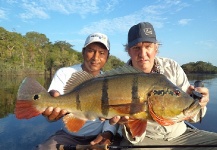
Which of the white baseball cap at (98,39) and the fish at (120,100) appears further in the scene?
the white baseball cap at (98,39)

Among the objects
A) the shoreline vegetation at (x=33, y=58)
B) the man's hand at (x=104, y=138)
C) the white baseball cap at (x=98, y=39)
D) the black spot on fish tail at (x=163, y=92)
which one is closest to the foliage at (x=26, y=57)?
the shoreline vegetation at (x=33, y=58)

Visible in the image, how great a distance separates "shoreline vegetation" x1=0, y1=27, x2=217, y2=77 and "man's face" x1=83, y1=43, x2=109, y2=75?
1384 inches

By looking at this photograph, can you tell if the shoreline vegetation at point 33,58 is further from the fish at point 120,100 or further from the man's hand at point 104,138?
the fish at point 120,100

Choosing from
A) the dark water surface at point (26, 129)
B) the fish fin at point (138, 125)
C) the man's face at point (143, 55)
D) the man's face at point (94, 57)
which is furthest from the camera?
A: the dark water surface at point (26, 129)

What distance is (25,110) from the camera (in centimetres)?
272

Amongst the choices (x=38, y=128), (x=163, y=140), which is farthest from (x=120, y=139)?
(x=38, y=128)

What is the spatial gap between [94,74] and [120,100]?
1829 millimetres

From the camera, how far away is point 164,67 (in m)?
3.99

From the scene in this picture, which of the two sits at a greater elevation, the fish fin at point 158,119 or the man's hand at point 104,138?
the fish fin at point 158,119

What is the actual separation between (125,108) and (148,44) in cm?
148

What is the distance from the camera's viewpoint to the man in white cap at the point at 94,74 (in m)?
3.91

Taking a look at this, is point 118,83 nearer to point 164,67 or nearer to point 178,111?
point 178,111

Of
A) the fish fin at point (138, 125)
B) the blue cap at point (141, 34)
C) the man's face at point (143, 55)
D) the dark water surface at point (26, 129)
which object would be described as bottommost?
the dark water surface at point (26, 129)

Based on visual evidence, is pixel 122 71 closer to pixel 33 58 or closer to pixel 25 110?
pixel 25 110
